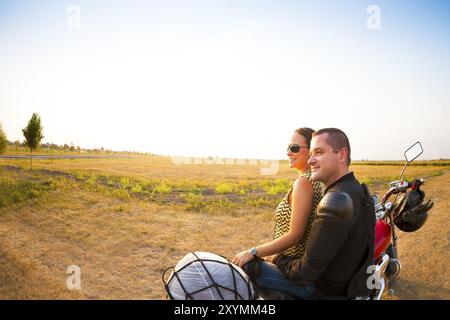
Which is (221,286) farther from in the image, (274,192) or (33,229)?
(274,192)

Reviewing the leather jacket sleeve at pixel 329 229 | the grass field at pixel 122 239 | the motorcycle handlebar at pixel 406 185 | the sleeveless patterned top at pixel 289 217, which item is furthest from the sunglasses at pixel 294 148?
the grass field at pixel 122 239

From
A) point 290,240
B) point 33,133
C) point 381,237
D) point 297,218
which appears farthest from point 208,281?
point 33,133

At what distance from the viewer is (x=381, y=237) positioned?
4.07m

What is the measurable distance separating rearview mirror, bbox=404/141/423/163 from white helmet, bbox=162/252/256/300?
123 inches

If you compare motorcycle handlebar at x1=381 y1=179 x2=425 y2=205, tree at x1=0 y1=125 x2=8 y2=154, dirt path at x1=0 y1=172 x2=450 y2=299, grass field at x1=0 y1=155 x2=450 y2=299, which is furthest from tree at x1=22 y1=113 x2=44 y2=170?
motorcycle handlebar at x1=381 y1=179 x2=425 y2=205

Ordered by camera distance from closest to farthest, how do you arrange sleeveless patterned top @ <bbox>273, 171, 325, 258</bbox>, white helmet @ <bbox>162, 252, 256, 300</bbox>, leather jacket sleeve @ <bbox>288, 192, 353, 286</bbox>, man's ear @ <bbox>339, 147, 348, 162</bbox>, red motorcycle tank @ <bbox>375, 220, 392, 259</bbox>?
leather jacket sleeve @ <bbox>288, 192, 353, 286</bbox> < white helmet @ <bbox>162, 252, 256, 300</bbox> < man's ear @ <bbox>339, 147, 348, 162</bbox> < sleeveless patterned top @ <bbox>273, 171, 325, 258</bbox> < red motorcycle tank @ <bbox>375, 220, 392, 259</bbox>

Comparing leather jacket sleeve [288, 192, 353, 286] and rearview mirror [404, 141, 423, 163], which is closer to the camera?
leather jacket sleeve [288, 192, 353, 286]

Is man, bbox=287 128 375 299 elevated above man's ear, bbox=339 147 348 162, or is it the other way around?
man's ear, bbox=339 147 348 162

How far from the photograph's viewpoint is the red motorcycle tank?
3.95 m

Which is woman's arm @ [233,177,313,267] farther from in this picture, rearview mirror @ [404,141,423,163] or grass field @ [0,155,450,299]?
grass field @ [0,155,450,299]

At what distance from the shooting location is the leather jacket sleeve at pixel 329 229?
2.25m

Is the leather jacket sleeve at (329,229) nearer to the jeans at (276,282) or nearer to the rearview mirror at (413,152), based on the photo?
the jeans at (276,282)

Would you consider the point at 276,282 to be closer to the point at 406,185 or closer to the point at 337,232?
the point at 337,232
